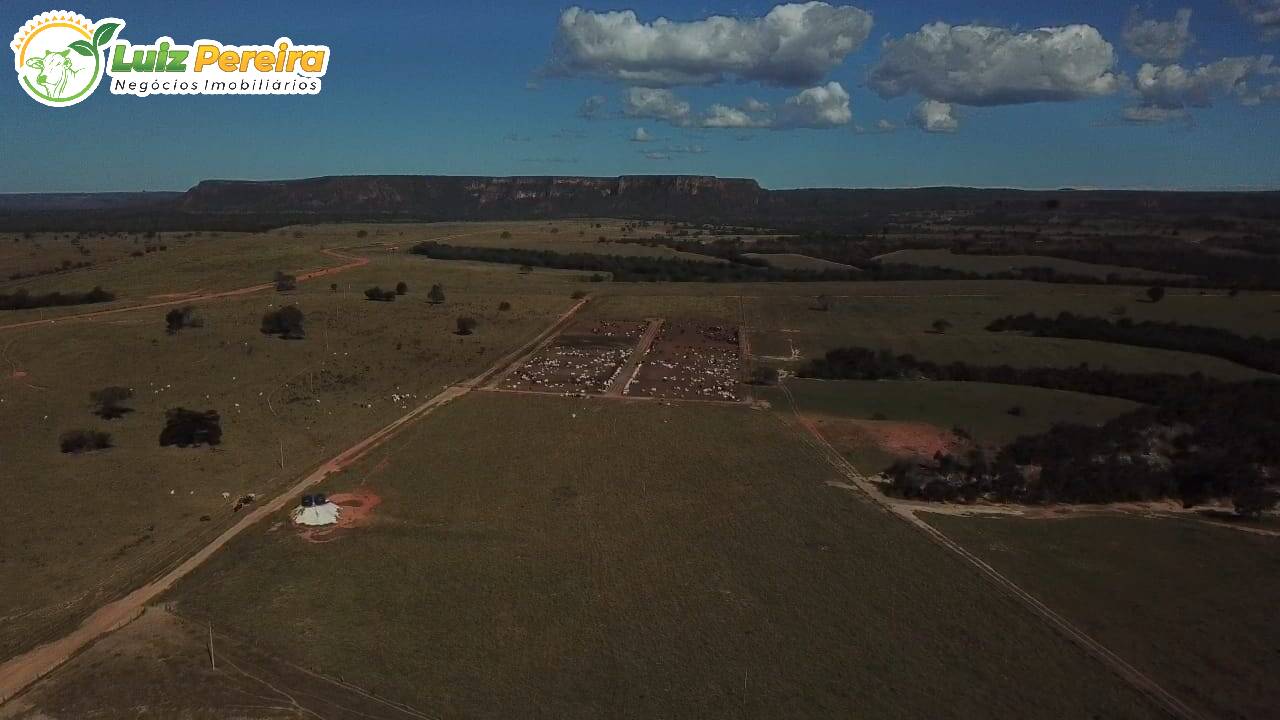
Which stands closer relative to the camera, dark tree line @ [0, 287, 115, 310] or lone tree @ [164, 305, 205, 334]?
lone tree @ [164, 305, 205, 334]

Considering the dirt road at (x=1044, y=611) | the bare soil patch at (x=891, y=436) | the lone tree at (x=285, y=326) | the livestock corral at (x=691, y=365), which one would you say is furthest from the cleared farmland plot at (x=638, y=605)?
the lone tree at (x=285, y=326)

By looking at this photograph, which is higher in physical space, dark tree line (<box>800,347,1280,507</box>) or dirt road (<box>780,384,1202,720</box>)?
dark tree line (<box>800,347,1280,507</box>)

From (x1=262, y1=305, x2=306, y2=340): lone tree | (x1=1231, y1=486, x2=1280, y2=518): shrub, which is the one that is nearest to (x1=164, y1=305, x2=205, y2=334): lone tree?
(x1=262, y1=305, x2=306, y2=340): lone tree

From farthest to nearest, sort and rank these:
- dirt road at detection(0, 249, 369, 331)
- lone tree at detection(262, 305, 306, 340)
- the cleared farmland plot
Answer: dirt road at detection(0, 249, 369, 331), lone tree at detection(262, 305, 306, 340), the cleared farmland plot

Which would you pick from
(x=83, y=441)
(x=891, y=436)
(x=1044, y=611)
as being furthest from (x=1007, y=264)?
(x=83, y=441)

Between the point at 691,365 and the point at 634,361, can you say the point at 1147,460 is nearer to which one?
the point at 691,365

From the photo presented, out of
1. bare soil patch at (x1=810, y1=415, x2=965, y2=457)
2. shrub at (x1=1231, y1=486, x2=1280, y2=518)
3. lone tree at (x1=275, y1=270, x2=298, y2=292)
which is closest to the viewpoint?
shrub at (x1=1231, y1=486, x2=1280, y2=518)

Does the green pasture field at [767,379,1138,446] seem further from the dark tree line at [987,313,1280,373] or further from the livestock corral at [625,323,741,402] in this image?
the dark tree line at [987,313,1280,373]
